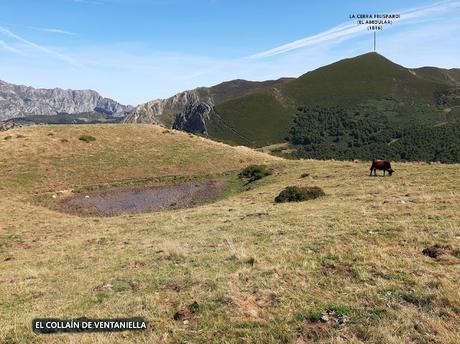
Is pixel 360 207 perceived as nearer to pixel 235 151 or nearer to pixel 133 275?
pixel 133 275

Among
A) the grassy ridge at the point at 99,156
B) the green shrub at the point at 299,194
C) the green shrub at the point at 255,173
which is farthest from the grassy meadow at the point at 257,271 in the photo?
the grassy ridge at the point at 99,156

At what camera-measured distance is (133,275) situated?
13867 millimetres

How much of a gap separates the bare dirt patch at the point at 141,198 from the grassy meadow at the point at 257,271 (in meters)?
8.64

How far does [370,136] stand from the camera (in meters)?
158

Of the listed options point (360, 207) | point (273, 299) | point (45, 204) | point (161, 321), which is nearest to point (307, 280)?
point (273, 299)

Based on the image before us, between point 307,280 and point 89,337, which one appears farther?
point 307,280

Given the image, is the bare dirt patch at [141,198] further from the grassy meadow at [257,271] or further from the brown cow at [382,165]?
the brown cow at [382,165]

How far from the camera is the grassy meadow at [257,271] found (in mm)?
8641

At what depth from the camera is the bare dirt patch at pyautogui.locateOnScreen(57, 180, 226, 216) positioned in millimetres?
40781

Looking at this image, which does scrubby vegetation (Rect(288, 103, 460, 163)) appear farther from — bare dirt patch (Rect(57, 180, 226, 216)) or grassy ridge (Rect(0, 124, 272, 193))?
bare dirt patch (Rect(57, 180, 226, 216))

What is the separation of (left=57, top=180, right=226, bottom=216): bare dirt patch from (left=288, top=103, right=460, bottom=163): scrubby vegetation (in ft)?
282

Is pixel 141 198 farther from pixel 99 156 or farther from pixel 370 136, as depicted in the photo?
pixel 370 136

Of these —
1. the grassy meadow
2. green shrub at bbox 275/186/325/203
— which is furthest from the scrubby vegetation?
the grassy meadow

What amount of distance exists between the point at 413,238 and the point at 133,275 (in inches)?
410
